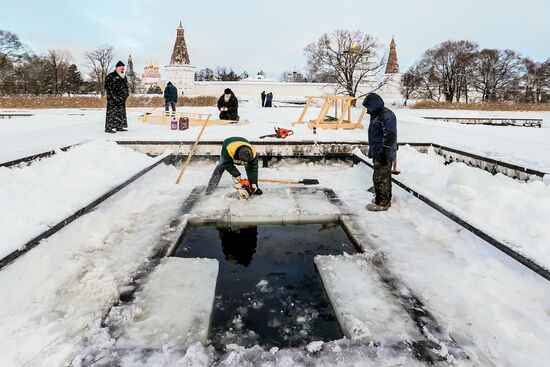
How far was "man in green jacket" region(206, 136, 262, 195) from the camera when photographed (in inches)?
193

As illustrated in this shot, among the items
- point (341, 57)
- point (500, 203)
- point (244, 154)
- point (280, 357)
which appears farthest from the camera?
point (341, 57)

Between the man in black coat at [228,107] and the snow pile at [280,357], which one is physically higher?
the man in black coat at [228,107]

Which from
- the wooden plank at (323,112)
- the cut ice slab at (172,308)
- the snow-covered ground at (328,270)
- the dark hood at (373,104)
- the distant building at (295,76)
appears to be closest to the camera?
the snow-covered ground at (328,270)

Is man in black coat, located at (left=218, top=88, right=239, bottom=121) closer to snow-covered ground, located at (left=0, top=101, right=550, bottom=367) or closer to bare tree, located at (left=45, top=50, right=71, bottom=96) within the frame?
snow-covered ground, located at (left=0, top=101, right=550, bottom=367)

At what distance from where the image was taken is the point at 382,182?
4.72 meters

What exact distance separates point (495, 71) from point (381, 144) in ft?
204

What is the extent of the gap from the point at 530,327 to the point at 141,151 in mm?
7329

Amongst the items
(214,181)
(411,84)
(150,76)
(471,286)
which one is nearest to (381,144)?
(471,286)

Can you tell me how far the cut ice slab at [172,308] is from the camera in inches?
89.8

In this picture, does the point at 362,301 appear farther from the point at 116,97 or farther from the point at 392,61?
the point at 392,61

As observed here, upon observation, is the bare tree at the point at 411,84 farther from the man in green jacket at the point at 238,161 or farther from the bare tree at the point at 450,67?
the man in green jacket at the point at 238,161

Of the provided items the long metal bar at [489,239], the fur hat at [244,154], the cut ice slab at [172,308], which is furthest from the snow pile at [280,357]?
the fur hat at [244,154]

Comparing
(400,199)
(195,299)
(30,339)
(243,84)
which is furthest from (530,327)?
(243,84)

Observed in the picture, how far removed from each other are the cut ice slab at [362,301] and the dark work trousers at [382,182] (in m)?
1.54
